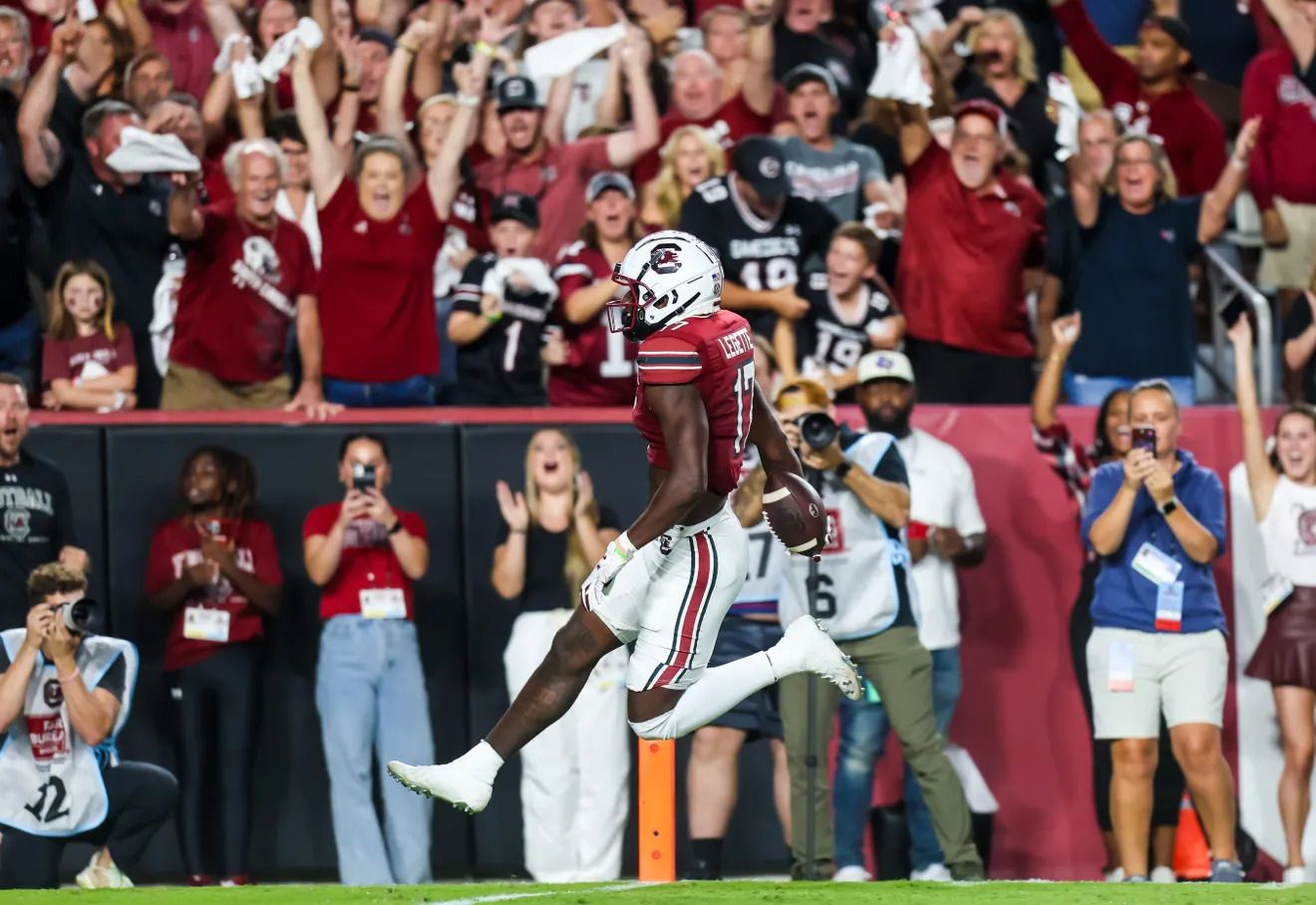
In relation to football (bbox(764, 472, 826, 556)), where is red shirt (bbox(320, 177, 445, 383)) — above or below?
above

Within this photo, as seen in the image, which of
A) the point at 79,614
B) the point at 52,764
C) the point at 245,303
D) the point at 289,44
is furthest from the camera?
the point at 289,44

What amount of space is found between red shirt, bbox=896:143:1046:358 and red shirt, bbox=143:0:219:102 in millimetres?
3994

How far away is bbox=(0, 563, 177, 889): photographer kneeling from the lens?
8.95m

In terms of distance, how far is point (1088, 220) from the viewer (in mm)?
10805

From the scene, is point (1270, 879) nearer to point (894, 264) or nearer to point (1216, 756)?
point (1216, 756)

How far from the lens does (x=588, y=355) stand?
10578 mm

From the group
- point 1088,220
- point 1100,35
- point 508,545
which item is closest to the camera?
point 508,545

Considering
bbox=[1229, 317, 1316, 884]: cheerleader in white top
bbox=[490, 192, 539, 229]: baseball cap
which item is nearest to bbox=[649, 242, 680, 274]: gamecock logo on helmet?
bbox=[490, 192, 539, 229]: baseball cap

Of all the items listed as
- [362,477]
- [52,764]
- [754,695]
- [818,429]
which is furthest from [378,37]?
[52,764]

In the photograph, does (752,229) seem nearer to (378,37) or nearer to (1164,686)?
(378,37)

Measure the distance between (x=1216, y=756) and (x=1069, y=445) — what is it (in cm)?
176

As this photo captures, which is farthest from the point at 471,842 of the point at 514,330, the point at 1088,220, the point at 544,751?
the point at 1088,220

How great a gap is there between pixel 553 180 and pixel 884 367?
2.36 meters

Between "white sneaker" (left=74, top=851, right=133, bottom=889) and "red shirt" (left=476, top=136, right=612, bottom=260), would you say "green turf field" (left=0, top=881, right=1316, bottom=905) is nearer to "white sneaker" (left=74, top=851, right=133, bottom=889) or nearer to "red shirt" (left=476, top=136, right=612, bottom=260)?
"white sneaker" (left=74, top=851, right=133, bottom=889)
